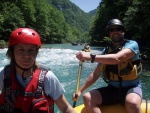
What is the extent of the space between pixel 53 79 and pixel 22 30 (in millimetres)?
449

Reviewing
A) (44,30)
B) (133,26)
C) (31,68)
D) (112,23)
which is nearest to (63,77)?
(112,23)

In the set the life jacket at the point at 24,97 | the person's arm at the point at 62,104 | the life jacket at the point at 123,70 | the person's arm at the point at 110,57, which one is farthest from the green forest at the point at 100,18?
the life jacket at the point at 24,97

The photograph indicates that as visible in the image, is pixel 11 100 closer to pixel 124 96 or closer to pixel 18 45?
pixel 18 45

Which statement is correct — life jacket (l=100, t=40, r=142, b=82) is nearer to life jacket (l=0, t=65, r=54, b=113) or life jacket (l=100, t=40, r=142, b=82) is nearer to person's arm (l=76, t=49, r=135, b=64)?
person's arm (l=76, t=49, r=135, b=64)

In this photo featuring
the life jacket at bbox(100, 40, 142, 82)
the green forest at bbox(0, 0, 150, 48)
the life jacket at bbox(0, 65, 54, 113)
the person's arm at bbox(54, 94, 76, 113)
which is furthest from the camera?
the green forest at bbox(0, 0, 150, 48)

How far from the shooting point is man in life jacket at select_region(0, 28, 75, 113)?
188cm

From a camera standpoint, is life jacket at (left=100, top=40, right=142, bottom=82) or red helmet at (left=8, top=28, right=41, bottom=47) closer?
red helmet at (left=8, top=28, right=41, bottom=47)

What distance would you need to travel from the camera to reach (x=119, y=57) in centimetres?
292

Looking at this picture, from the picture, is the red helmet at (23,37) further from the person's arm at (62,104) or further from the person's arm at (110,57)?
the person's arm at (110,57)

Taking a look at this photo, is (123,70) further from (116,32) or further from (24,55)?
(24,55)

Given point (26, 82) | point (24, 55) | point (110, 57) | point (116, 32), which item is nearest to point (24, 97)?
point (26, 82)

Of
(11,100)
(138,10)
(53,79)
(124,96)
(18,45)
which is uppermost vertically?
(138,10)

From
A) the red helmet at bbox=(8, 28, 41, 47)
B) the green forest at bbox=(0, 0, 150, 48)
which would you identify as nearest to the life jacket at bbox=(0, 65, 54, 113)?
the red helmet at bbox=(8, 28, 41, 47)

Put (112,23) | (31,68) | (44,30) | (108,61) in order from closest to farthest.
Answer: (31,68), (108,61), (112,23), (44,30)
